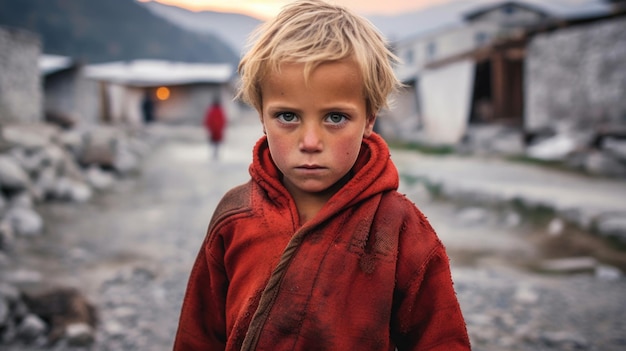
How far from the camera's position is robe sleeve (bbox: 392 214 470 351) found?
103 centimetres

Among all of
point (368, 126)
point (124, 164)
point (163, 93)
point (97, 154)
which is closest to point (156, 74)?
point (163, 93)

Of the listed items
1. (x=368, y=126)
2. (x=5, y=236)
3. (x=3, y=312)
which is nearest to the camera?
Answer: (x=368, y=126)

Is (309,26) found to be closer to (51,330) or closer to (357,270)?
(357,270)

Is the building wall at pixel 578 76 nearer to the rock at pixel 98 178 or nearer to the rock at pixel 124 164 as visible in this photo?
the rock at pixel 124 164

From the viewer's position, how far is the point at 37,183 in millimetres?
6637

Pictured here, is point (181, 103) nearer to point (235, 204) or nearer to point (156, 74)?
point (156, 74)

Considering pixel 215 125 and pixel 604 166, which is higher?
pixel 215 125

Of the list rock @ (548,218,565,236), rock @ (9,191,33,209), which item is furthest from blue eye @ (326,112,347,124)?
rock @ (9,191,33,209)

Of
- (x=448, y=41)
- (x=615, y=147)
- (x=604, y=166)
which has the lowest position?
(x=604, y=166)

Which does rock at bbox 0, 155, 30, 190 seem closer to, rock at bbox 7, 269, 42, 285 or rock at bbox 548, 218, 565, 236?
rock at bbox 7, 269, 42, 285

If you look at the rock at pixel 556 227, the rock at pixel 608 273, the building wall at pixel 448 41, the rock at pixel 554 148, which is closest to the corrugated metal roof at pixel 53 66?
the rock at pixel 554 148

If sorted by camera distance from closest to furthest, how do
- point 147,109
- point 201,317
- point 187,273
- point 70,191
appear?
point 201,317
point 187,273
point 70,191
point 147,109

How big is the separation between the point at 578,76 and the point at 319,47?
38.4ft

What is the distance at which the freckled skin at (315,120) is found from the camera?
→ 100cm
